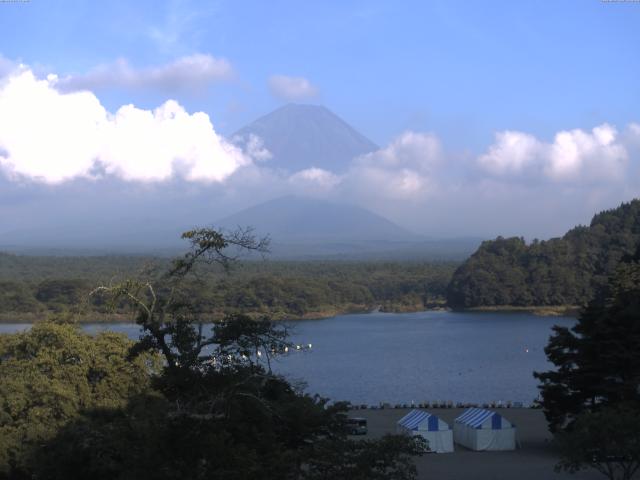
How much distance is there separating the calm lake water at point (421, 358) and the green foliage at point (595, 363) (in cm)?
421

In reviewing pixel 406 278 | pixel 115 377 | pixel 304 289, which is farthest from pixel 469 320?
pixel 115 377

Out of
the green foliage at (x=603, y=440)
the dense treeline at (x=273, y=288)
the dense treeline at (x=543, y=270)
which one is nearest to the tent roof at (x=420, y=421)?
the green foliage at (x=603, y=440)

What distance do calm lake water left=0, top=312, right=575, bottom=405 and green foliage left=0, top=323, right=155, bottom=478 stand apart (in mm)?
2913

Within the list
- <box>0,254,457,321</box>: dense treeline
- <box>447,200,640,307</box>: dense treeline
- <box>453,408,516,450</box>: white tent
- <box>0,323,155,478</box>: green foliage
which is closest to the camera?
<box>0,323,155,478</box>: green foliage

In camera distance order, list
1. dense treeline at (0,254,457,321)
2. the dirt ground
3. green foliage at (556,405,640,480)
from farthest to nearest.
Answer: dense treeline at (0,254,457,321) < the dirt ground < green foliage at (556,405,640,480)

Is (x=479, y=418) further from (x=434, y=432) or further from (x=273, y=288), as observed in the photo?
(x=273, y=288)

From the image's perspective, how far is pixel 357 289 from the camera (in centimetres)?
6606

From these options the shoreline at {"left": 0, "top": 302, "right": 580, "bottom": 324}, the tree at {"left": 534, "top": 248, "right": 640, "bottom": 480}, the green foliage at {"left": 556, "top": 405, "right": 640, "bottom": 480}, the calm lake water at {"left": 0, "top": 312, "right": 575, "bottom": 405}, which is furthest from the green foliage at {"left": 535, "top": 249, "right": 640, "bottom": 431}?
the shoreline at {"left": 0, "top": 302, "right": 580, "bottom": 324}

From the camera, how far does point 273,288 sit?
55.1 m

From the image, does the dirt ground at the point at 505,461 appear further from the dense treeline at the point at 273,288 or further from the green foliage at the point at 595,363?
the dense treeline at the point at 273,288

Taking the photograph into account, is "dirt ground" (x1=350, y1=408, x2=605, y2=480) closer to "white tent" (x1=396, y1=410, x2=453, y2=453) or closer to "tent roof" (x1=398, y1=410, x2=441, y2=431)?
"white tent" (x1=396, y1=410, x2=453, y2=453)

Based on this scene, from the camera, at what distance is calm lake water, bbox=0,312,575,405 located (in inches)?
1006

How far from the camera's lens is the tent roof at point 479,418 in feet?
49.8

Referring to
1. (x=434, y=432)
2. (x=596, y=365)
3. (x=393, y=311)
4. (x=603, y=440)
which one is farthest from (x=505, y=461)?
(x=393, y=311)
